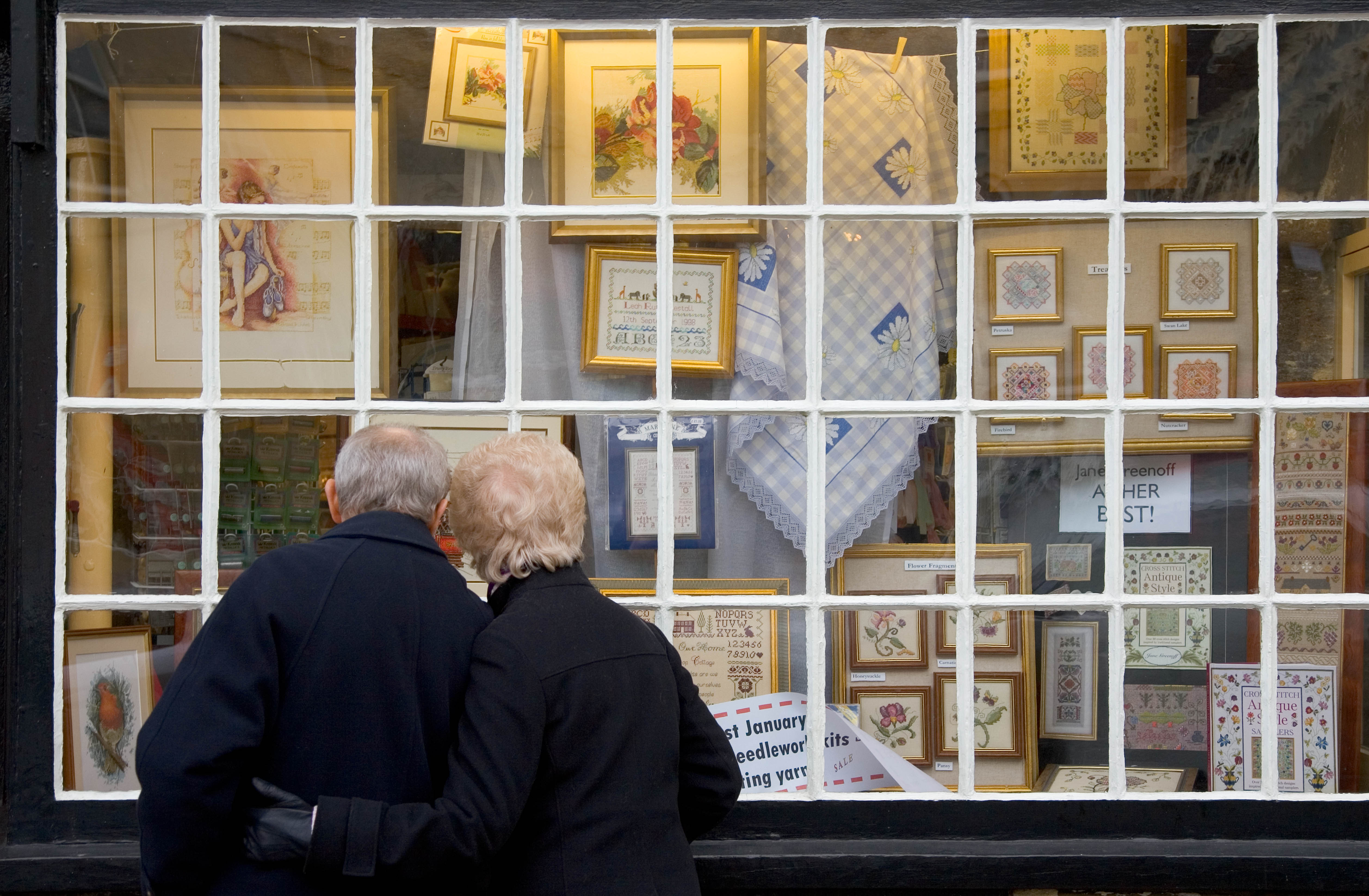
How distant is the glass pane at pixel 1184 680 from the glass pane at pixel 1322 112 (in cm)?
96

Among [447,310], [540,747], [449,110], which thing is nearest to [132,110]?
[449,110]

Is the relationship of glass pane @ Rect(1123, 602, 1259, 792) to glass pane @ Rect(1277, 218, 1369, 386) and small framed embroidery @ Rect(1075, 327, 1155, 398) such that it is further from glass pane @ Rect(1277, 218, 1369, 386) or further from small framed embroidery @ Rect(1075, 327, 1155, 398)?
glass pane @ Rect(1277, 218, 1369, 386)

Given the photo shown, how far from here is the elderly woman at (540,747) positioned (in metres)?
1.68

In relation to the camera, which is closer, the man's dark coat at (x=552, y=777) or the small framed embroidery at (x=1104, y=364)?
the man's dark coat at (x=552, y=777)

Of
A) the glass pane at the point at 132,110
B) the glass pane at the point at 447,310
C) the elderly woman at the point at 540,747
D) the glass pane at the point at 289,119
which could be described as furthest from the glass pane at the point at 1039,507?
the glass pane at the point at 132,110

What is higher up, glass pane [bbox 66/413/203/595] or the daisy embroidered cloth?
the daisy embroidered cloth

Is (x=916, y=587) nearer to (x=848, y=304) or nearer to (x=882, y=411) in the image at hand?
(x=882, y=411)

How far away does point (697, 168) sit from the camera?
2.70 meters

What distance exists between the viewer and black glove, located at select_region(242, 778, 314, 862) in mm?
1669

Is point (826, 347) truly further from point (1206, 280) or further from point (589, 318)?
point (1206, 280)

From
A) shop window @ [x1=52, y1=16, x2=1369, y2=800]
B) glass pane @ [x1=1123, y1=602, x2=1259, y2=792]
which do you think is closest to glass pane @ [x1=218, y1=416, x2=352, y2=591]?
shop window @ [x1=52, y1=16, x2=1369, y2=800]

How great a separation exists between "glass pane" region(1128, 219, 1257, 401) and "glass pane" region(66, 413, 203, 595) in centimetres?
217

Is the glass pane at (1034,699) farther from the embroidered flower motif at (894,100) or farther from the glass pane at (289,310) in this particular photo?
the glass pane at (289,310)

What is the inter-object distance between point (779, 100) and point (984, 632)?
1394mm
